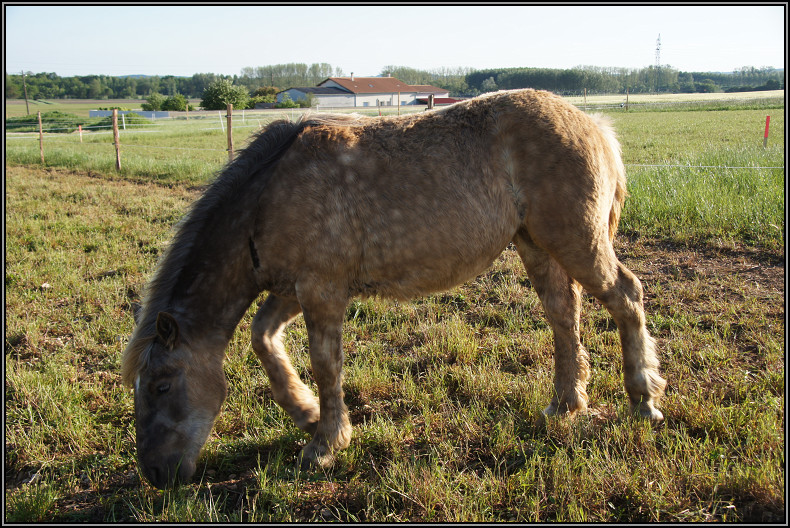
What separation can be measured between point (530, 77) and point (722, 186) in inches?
1747

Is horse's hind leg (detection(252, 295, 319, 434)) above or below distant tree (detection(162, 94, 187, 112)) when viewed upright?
below

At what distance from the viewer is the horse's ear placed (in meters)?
2.85

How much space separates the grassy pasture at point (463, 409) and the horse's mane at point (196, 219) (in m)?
0.88

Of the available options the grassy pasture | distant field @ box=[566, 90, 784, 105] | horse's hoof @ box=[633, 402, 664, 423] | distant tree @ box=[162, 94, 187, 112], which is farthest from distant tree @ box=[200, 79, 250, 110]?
horse's hoof @ box=[633, 402, 664, 423]

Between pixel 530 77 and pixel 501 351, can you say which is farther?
pixel 530 77

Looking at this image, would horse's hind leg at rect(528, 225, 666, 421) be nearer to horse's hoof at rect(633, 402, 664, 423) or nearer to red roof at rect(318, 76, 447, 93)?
horse's hoof at rect(633, 402, 664, 423)

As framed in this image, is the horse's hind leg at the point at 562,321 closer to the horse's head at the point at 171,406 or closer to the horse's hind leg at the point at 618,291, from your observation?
the horse's hind leg at the point at 618,291

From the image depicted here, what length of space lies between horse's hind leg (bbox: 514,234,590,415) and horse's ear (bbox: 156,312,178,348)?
7.85ft

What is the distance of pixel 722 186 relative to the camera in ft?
25.3

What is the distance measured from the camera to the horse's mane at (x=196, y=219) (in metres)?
3.06

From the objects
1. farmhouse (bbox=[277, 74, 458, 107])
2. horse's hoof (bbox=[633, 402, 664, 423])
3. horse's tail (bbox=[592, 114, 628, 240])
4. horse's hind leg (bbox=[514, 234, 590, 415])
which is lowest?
horse's hoof (bbox=[633, 402, 664, 423])

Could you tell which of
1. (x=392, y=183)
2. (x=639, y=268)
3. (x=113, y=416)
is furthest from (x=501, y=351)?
(x=113, y=416)

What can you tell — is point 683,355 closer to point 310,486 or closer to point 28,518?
point 310,486

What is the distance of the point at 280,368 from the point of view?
3.54m
